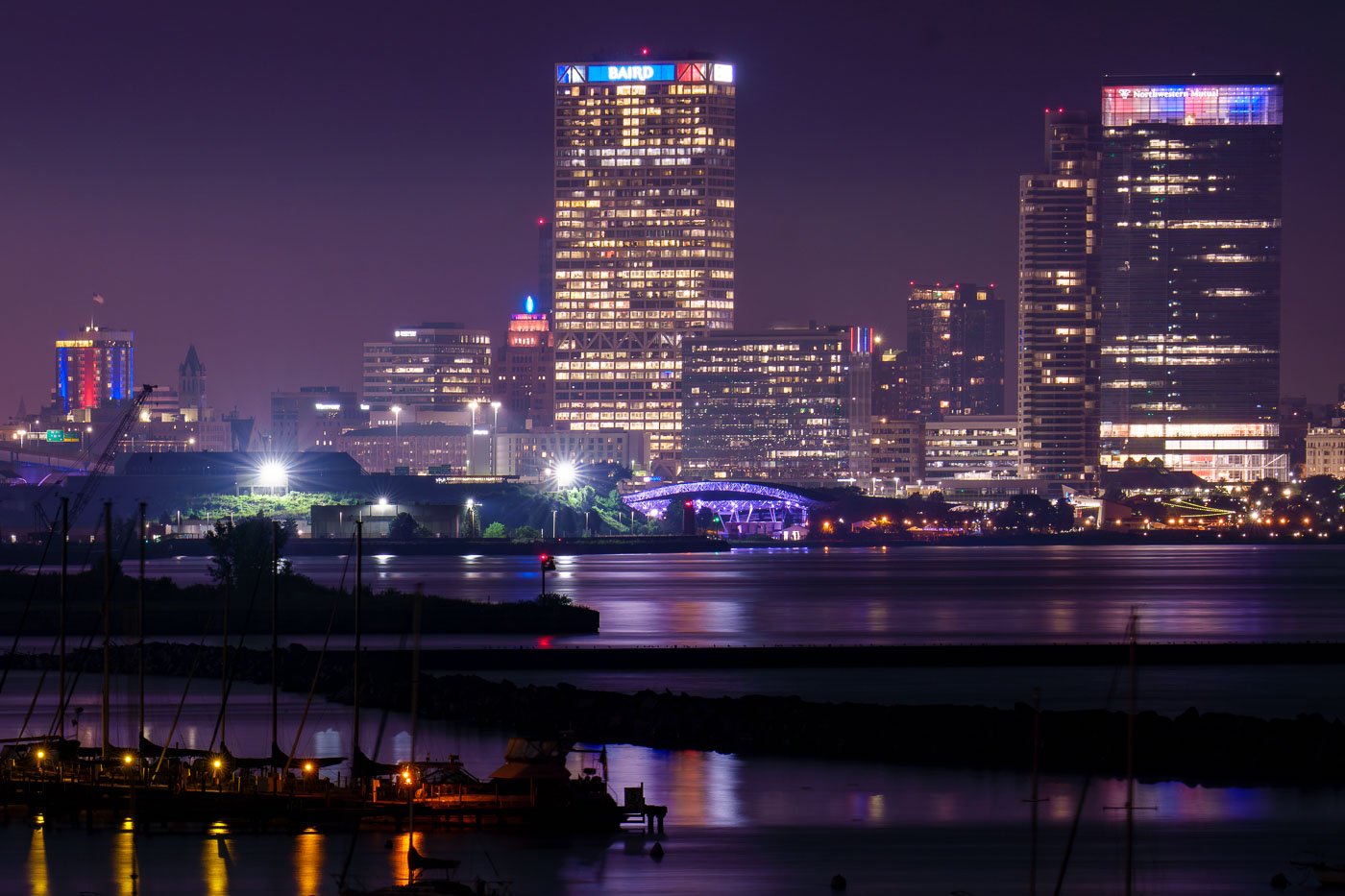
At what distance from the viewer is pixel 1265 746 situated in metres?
50.5

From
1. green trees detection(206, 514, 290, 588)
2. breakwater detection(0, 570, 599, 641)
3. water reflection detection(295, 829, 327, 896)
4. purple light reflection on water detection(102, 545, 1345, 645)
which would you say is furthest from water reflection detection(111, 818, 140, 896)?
green trees detection(206, 514, 290, 588)

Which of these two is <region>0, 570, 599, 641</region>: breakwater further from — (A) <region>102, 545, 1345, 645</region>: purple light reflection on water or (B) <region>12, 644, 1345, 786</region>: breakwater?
(B) <region>12, 644, 1345, 786</region>: breakwater

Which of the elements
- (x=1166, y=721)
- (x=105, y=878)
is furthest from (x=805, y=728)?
(x=105, y=878)

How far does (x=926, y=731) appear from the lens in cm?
5322

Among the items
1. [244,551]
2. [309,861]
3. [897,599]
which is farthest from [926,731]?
[897,599]

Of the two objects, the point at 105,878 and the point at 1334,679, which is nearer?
the point at 105,878

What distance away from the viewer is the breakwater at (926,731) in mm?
50469

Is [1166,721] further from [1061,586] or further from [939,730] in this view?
[1061,586]

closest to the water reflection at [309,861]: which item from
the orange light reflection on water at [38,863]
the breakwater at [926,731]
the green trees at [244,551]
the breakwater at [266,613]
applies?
the orange light reflection on water at [38,863]

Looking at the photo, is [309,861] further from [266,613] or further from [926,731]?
[266,613]

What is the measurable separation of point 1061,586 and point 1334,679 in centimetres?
7991

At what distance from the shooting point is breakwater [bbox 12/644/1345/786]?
166 feet

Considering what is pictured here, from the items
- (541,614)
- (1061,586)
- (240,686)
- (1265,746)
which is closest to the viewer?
(1265,746)

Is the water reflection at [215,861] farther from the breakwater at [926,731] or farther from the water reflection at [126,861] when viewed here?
the breakwater at [926,731]
